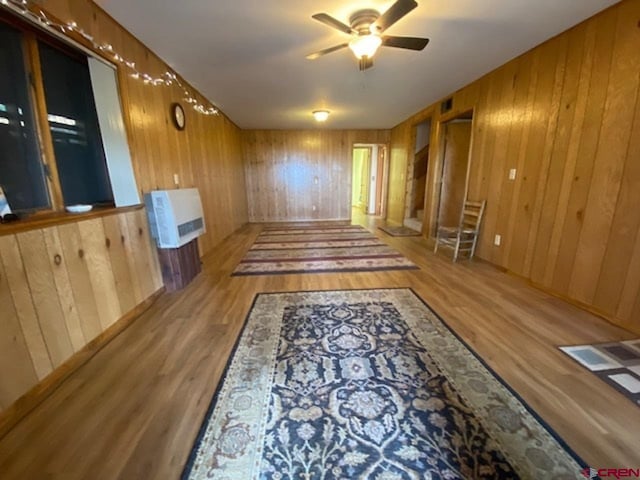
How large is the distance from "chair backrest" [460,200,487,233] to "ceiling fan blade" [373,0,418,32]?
2395mm

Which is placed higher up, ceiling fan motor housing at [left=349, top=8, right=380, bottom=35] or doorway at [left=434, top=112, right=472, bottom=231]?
ceiling fan motor housing at [left=349, top=8, right=380, bottom=35]

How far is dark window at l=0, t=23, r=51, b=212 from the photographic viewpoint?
1.49 metres

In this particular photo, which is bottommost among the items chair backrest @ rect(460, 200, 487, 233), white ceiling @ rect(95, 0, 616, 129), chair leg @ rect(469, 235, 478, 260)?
chair leg @ rect(469, 235, 478, 260)

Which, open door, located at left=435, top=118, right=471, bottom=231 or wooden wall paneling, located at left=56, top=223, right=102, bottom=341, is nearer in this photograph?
wooden wall paneling, located at left=56, top=223, right=102, bottom=341

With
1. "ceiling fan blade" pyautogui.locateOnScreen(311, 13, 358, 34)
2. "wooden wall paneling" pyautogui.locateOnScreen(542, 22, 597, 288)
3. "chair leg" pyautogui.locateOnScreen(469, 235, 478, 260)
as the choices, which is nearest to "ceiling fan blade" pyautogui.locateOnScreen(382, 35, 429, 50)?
"ceiling fan blade" pyautogui.locateOnScreen(311, 13, 358, 34)

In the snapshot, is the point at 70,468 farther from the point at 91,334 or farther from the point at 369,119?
the point at 369,119

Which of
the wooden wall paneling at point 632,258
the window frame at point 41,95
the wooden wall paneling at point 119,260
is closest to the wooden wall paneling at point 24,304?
the window frame at point 41,95

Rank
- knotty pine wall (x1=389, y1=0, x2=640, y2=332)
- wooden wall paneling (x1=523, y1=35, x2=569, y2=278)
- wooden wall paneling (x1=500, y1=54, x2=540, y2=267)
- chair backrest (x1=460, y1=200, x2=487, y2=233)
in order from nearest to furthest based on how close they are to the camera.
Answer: knotty pine wall (x1=389, y1=0, x2=640, y2=332) → wooden wall paneling (x1=523, y1=35, x2=569, y2=278) → wooden wall paneling (x1=500, y1=54, x2=540, y2=267) → chair backrest (x1=460, y1=200, x2=487, y2=233)

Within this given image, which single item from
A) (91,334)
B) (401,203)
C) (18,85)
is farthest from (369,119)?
(91,334)

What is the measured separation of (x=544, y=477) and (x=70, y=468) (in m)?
1.78

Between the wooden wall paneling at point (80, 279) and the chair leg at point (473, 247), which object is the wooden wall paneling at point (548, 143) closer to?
the chair leg at point (473, 247)

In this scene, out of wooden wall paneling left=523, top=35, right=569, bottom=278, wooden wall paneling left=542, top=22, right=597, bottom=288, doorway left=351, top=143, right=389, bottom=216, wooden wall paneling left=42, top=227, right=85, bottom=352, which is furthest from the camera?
doorway left=351, top=143, right=389, bottom=216

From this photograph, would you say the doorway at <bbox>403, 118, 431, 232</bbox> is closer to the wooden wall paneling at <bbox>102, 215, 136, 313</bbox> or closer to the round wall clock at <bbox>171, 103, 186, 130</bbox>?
the round wall clock at <bbox>171, 103, 186, 130</bbox>

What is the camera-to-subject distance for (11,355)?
1275 mm
